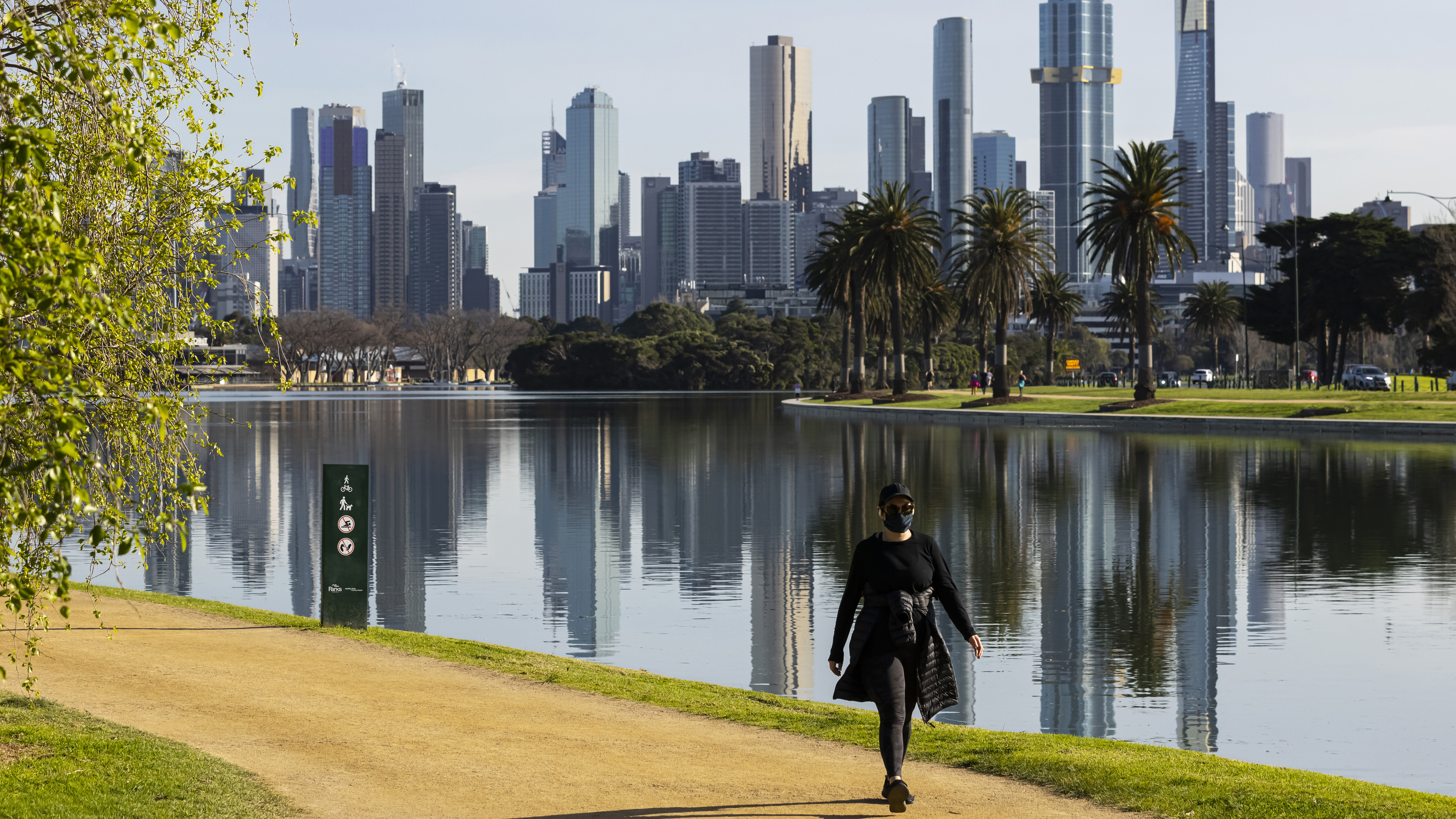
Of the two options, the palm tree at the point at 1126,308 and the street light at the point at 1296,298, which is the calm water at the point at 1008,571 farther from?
the palm tree at the point at 1126,308

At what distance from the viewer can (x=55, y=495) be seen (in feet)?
19.2

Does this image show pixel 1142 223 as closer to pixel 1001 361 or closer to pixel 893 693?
pixel 1001 361

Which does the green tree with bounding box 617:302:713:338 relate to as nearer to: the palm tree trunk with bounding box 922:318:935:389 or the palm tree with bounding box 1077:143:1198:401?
the palm tree trunk with bounding box 922:318:935:389

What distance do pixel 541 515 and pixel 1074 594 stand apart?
44.3ft

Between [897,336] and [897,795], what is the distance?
78.8 m

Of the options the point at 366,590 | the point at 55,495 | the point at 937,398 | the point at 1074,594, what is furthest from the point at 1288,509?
the point at 937,398

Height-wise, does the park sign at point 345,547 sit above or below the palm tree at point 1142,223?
below

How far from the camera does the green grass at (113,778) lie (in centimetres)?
816

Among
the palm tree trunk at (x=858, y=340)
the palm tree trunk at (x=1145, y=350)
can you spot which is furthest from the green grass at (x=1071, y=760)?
the palm tree trunk at (x=858, y=340)

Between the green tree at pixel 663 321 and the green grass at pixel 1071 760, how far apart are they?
171 meters

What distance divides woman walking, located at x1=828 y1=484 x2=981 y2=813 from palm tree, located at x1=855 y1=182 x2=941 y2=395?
7701cm

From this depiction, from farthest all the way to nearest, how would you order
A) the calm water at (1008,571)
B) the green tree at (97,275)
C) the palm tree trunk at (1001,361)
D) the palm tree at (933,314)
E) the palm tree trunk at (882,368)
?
the palm tree at (933,314) < the palm tree trunk at (882,368) < the palm tree trunk at (1001,361) < the calm water at (1008,571) < the green tree at (97,275)

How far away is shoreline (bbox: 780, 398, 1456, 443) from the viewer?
52406mm

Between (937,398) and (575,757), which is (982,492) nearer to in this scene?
(575,757)
